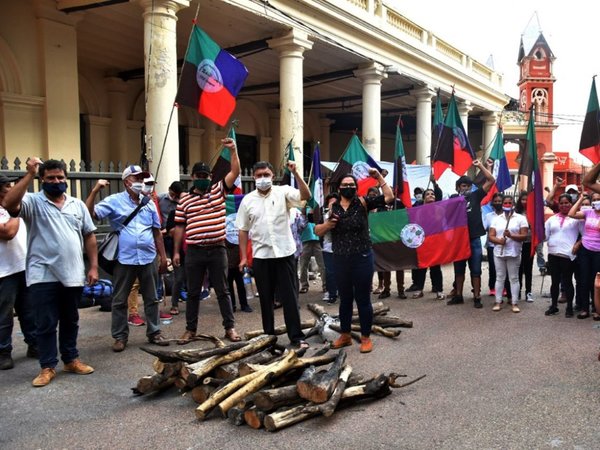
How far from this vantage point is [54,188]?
468cm

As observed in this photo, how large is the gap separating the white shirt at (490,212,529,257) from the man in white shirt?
357 centimetres

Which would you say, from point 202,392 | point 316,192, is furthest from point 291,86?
point 202,392

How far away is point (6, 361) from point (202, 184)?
2.68 metres

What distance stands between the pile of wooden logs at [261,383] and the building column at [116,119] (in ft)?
41.5

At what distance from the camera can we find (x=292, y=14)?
42.1 ft

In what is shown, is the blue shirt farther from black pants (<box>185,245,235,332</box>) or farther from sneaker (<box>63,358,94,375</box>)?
sneaker (<box>63,358,94,375</box>)

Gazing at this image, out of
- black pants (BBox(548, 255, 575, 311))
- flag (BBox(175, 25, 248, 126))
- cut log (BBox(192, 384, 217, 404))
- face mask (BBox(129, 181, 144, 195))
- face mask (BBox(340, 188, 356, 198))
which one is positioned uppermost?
flag (BBox(175, 25, 248, 126))

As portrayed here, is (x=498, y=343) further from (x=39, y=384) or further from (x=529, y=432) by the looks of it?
(x=39, y=384)

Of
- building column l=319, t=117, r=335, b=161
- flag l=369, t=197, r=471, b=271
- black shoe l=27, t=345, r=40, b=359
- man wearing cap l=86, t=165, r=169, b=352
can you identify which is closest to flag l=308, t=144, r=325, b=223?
flag l=369, t=197, r=471, b=271

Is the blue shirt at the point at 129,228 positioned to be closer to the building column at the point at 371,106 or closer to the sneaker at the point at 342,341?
the sneaker at the point at 342,341

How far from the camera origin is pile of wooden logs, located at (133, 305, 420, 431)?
12.4ft

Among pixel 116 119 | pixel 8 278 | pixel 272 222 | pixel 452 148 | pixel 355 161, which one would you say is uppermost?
pixel 116 119

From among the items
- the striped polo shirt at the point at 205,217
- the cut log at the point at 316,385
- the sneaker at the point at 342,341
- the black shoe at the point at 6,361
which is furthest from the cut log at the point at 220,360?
the black shoe at the point at 6,361

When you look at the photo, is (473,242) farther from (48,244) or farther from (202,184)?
(48,244)
